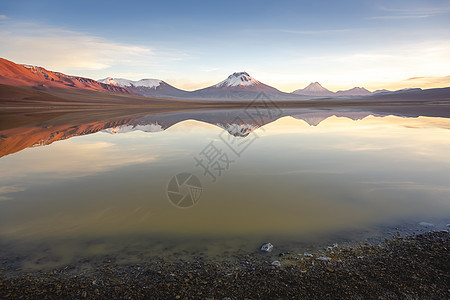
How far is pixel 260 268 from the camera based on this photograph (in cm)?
Answer: 376

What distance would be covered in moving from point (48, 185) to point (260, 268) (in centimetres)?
652

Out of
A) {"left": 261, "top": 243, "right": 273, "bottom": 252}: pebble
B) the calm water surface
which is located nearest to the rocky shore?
{"left": 261, "top": 243, "right": 273, "bottom": 252}: pebble

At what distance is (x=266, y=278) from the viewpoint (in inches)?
140

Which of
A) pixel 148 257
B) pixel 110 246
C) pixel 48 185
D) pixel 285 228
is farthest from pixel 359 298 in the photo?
pixel 48 185

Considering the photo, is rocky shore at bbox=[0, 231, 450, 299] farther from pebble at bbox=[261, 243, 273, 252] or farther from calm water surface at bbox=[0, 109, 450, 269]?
calm water surface at bbox=[0, 109, 450, 269]

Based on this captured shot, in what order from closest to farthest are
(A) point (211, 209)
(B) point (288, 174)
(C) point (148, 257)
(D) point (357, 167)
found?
(C) point (148, 257)
(A) point (211, 209)
(B) point (288, 174)
(D) point (357, 167)

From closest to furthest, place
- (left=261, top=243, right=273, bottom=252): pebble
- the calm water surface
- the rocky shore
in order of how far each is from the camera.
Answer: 1. the rocky shore
2. (left=261, top=243, right=273, bottom=252): pebble
3. the calm water surface

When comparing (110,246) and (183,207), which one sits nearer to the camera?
(110,246)

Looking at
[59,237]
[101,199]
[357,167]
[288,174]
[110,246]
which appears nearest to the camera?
[110,246]

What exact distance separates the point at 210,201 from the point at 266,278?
280 cm

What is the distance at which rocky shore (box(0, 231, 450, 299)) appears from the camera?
3.29 meters

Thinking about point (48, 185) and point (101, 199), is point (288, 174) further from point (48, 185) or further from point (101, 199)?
point (48, 185)

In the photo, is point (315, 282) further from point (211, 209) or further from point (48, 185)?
point (48, 185)

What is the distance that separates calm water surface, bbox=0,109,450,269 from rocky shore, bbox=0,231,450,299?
0.98ft
